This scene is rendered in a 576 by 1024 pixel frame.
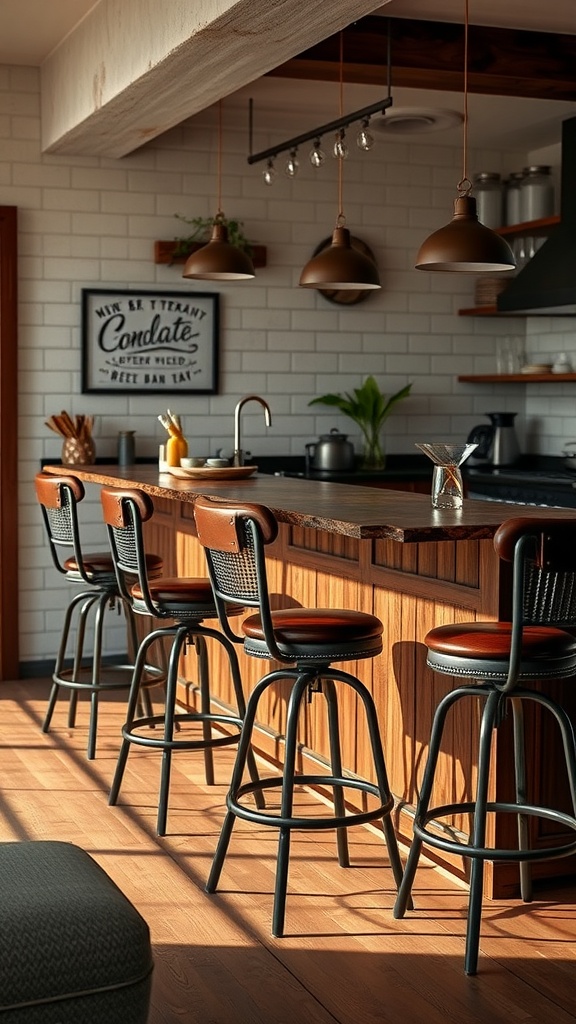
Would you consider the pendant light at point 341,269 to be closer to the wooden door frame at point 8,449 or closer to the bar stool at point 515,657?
the wooden door frame at point 8,449

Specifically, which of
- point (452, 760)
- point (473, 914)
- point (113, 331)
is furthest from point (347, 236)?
point (473, 914)

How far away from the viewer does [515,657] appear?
302 cm

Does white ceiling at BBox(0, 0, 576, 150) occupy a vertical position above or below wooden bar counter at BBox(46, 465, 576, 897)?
above

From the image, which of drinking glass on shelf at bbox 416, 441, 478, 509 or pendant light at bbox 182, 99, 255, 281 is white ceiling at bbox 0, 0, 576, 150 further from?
drinking glass on shelf at bbox 416, 441, 478, 509

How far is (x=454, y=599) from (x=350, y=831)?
0.97 meters

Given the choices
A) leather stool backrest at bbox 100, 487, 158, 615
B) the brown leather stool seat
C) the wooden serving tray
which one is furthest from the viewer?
the wooden serving tray

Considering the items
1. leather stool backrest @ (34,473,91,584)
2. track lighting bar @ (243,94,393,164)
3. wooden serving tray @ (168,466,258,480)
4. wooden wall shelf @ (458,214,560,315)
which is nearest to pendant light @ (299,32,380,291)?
track lighting bar @ (243,94,393,164)

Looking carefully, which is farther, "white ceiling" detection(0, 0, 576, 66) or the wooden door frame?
the wooden door frame

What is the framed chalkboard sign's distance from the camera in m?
6.72

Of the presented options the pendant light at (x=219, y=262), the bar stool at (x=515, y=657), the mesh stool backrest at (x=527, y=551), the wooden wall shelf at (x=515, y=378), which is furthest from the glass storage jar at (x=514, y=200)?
the mesh stool backrest at (x=527, y=551)

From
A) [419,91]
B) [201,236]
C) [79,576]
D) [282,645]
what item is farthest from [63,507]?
[419,91]

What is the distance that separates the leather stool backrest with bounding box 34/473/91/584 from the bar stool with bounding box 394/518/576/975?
209 centimetres

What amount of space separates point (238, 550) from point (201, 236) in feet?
12.5

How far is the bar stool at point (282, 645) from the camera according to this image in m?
3.32
